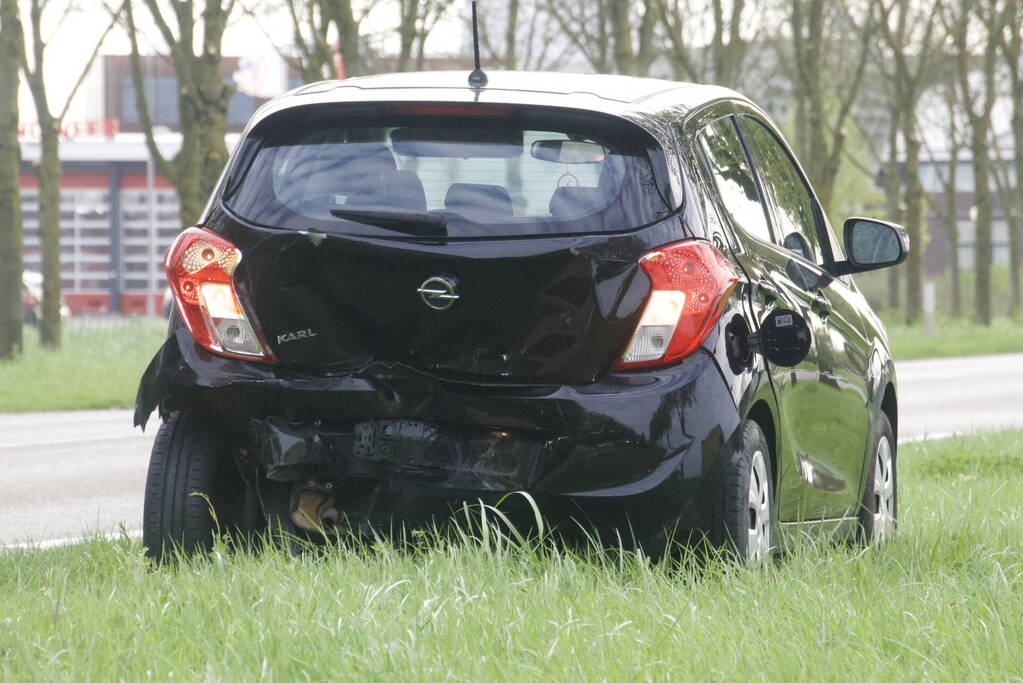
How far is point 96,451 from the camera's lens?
10938mm

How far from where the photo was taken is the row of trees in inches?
791

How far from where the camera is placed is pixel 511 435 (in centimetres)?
420

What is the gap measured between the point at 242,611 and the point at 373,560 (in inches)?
22.6

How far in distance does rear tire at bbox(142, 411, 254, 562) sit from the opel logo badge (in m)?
0.72

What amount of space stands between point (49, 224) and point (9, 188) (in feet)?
13.1

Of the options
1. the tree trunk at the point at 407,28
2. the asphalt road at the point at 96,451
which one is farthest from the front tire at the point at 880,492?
the tree trunk at the point at 407,28

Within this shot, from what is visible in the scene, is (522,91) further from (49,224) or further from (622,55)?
(49,224)

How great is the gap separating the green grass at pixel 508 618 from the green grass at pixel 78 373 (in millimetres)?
11447

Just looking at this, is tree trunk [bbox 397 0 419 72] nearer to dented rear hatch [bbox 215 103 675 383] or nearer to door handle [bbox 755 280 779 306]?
door handle [bbox 755 280 779 306]

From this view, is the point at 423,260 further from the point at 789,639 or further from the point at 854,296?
the point at 854,296

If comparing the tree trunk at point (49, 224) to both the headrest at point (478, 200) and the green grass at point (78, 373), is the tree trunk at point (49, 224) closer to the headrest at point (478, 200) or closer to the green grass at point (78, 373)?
the green grass at point (78, 373)

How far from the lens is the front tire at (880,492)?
6.12 m

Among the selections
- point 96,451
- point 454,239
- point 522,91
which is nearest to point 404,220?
point 454,239

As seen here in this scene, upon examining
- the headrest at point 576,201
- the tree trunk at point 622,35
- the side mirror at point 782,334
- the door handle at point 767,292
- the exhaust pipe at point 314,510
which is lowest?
the exhaust pipe at point 314,510
